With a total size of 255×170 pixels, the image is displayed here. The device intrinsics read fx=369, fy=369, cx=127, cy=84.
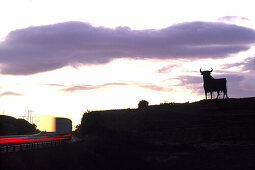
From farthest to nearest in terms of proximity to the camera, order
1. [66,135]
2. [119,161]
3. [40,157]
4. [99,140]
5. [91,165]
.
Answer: [66,135], [99,140], [119,161], [91,165], [40,157]

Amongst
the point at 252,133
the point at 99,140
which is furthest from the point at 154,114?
the point at 252,133

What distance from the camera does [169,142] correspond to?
47688 mm

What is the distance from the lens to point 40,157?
35.9m

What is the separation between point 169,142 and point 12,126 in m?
59.8

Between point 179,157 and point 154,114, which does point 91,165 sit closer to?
point 179,157

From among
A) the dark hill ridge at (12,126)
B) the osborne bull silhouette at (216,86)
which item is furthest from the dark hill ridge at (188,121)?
the dark hill ridge at (12,126)

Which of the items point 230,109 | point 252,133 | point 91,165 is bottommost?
point 91,165

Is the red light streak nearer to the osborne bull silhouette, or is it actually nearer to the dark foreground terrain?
the dark foreground terrain

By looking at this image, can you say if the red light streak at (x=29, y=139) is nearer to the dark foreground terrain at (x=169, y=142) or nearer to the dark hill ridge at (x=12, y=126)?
the dark foreground terrain at (x=169, y=142)

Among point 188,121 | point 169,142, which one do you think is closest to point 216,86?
point 188,121

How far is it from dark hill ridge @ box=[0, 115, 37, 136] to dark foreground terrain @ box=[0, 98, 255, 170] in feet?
131

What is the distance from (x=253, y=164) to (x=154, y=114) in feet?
59.6

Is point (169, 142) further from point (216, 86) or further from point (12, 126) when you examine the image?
point (12, 126)

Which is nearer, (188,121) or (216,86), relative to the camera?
(188,121)
